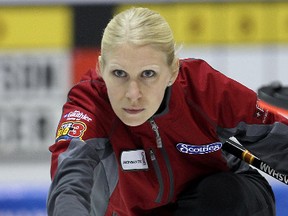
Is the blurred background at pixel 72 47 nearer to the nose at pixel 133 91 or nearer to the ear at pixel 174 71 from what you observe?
the ear at pixel 174 71

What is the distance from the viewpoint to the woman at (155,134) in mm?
1618

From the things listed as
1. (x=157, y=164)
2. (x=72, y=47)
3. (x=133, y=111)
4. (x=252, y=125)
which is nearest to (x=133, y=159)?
(x=157, y=164)

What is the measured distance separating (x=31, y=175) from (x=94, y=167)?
2.48 metres

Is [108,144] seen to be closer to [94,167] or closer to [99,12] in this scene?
[94,167]

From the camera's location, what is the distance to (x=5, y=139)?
169 inches

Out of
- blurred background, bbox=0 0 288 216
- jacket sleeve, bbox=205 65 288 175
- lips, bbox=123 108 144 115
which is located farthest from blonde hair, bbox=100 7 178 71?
blurred background, bbox=0 0 288 216

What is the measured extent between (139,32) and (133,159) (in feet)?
1.13

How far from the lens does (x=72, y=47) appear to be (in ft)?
14.3

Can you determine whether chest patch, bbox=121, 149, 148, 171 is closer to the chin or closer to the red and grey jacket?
the red and grey jacket

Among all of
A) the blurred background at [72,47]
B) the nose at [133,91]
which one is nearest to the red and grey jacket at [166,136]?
the nose at [133,91]

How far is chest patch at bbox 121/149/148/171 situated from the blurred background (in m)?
2.46

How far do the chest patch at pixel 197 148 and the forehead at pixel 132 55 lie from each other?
0.96 feet

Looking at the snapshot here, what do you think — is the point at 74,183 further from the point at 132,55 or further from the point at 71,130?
the point at 132,55

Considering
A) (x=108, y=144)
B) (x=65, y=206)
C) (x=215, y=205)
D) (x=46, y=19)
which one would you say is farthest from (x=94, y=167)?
(x=46, y=19)
